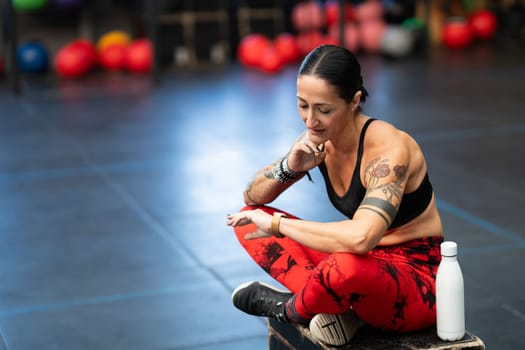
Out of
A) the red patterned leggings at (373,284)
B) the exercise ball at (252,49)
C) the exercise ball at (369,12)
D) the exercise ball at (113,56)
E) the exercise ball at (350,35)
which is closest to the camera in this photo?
the red patterned leggings at (373,284)

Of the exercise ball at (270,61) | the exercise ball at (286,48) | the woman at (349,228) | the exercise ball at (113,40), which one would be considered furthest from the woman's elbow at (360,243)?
the exercise ball at (113,40)

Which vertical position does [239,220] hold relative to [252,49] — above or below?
above

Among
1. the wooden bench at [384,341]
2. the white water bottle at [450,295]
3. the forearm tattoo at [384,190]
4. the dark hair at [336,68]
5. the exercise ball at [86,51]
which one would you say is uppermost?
the dark hair at [336,68]

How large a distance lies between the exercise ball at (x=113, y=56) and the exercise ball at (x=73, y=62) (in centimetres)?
27

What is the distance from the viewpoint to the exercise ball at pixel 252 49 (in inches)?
458

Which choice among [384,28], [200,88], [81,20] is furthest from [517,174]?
[81,20]

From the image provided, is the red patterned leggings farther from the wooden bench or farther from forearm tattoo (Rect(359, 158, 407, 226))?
forearm tattoo (Rect(359, 158, 407, 226))

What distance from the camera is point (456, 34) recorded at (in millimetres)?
13031

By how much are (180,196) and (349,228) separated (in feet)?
10.6

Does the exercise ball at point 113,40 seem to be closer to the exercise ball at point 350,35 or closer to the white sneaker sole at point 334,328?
the exercise ball at point 350,35

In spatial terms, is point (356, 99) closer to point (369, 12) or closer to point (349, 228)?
point (349, 228)

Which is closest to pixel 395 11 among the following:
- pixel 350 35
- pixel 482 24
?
pixel 482 24

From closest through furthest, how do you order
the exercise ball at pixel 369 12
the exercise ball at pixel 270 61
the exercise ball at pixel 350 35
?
the exercise ball at pixel 270 61 < the exercise ball at pixel 350 35 < the exercise ball at pixel 369 12

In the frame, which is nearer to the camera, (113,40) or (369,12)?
(113,40)
